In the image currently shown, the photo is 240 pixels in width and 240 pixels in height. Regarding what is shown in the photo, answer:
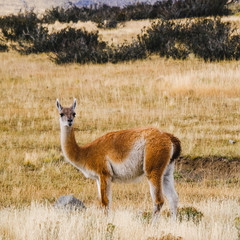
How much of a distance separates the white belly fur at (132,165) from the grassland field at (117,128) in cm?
51

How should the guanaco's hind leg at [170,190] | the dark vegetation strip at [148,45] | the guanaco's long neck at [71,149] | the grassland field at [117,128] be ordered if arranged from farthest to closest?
the dark vegetation strip at [148,45] < the guanaco's long neck at [71,149] < the guanaco's hind leg at [170,190] < the grassland field at [117,128]

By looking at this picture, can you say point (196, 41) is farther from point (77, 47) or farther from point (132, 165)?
point (132, 165)

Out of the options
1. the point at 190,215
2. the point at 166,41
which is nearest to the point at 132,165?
the point at 190,215

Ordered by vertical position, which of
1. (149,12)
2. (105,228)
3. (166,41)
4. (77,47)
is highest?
(149,12)

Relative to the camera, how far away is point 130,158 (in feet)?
19.0

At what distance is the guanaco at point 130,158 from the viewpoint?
572 centimetres

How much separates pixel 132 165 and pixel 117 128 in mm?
6999

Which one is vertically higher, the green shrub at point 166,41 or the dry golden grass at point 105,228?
the green shrub at point 166,41

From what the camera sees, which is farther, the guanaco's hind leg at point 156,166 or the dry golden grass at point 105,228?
the guanaco's hind leg at point 156,166

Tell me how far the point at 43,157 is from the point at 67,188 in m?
1.85

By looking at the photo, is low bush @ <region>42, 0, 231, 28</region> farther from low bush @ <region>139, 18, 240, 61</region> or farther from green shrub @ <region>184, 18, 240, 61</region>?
green shrub @ <region>184, 18, 240, 61</region>

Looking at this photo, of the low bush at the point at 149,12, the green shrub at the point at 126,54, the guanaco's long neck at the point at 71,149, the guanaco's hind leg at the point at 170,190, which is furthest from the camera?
the low bush at the point at 149,12

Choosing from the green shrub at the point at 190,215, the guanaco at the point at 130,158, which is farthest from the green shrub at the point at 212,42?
the guanaco at the point at 130,158

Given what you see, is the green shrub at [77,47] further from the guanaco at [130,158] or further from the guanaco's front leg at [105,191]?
the guanaco's front leg at [105,191]
